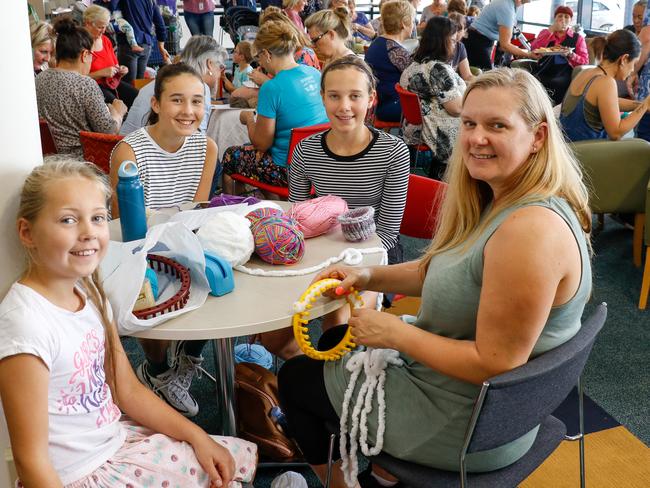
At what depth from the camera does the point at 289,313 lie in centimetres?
159

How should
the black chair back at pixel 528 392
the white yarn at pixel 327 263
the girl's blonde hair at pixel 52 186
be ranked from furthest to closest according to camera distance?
the white yarn at pixel 327 263 → the girl's blonde hair at pixel 52 186 → the black chair back at pixel 528 392

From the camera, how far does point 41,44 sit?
4.39 m

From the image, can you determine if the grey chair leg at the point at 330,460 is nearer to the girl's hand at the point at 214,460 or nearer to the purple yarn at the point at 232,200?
the girl's hand at the point at 214,460

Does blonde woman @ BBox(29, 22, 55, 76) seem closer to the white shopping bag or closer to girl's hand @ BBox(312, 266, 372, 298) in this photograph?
the white shopping bag

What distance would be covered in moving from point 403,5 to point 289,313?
4.26 m

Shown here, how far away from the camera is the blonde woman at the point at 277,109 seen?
3.61m

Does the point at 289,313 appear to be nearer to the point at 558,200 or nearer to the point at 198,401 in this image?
the point at 558,200

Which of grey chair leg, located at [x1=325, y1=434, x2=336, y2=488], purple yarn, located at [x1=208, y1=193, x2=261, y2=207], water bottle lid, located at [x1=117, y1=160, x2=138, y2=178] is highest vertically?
water bottle lid, located at [x1=117, y1=160, x2=138, y2=178]

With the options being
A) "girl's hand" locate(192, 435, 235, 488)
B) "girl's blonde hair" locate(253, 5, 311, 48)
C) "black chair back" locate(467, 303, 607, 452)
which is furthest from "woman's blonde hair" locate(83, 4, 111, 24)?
"black chair back" locate(467, 303, 607, 452)

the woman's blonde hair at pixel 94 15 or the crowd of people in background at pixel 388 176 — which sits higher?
the woman's blonde hair at pixel 94 15

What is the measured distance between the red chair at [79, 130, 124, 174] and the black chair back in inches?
90.9

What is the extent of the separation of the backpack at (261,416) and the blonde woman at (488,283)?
Result: 0.59 m

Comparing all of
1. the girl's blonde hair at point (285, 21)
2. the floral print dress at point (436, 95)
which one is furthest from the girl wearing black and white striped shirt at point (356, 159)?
the floral print dress at point (436, 95)

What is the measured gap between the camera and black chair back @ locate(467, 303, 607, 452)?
4.03 feet
